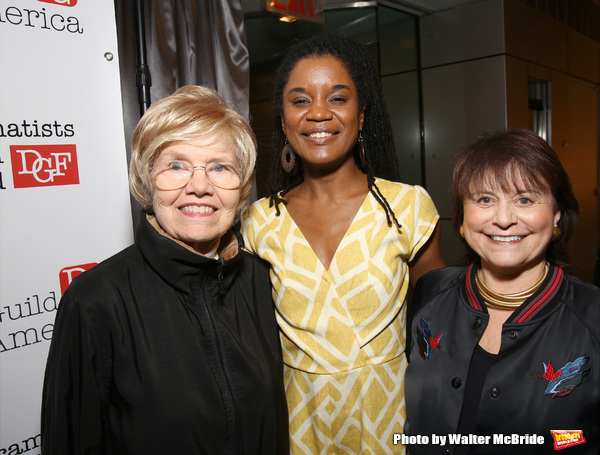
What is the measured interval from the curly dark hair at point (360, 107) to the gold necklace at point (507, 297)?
1.37ft

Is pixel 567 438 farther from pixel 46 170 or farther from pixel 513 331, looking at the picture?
pixel 46 170

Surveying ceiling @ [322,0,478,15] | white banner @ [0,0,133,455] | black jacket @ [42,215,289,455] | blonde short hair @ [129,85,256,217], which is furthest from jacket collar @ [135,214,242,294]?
ceiling @ [322,0,478,15]

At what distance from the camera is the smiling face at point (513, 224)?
4.49 feet

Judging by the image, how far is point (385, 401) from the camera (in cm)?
168

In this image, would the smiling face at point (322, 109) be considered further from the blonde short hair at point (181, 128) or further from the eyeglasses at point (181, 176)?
the eyeglasses at point (181, 176)

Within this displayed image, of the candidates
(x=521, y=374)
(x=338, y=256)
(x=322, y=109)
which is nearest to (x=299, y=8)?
(x=322, y=109)

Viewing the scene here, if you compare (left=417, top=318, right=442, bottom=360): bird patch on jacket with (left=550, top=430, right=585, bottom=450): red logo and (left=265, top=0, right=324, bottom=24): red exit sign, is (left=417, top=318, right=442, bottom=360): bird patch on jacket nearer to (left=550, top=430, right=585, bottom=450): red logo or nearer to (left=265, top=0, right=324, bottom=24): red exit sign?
(left=550, top=430, right=585, bottom=450): red logo

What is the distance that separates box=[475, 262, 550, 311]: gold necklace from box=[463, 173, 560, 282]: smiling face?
0.03 metres

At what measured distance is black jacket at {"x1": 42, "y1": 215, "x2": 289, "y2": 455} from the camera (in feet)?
4.07

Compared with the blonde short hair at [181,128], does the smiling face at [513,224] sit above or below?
below

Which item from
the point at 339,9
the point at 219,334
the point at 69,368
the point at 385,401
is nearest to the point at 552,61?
the point at 339,9

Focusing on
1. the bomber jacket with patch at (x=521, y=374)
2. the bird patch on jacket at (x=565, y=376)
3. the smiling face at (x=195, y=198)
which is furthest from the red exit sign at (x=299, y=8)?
the bird patch on jacket at (x=565, y=376)

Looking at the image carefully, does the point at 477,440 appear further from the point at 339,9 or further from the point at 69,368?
the point at 339,9

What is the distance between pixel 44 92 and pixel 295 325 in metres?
1.19
